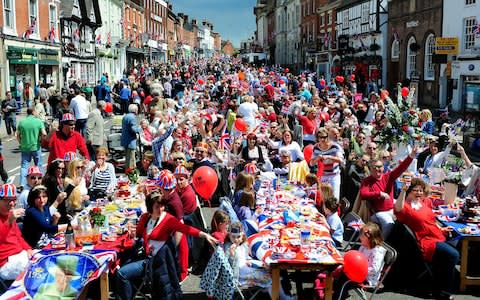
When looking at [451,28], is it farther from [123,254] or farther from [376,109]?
[123,254]

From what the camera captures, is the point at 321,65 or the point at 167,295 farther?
the point at 321,65

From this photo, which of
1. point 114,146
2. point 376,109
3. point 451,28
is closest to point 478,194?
point 376,109

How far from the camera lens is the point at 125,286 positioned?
17.9 ft

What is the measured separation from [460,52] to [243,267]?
23.4m

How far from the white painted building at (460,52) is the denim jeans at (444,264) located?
62.0 feet

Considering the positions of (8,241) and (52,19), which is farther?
(52,19)

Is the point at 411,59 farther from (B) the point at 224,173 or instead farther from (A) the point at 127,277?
(A) the point at 127,277

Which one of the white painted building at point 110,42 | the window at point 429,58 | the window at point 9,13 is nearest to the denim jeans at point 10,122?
the window at point 9,13

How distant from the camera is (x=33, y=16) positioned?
27766 millimetres

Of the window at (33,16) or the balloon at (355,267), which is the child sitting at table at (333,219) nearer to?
the balloon at (355,267)

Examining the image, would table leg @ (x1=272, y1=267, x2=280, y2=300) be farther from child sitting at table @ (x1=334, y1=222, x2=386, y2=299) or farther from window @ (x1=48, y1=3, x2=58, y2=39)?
window @ (x1=48, y1=3, x2=58, y2=39)

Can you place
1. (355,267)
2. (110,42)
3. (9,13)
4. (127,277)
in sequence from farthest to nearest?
(110,42)
(9,13)
(127,277)
(355,267)

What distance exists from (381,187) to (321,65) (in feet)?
156

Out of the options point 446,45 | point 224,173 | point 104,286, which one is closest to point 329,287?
point 104,286
